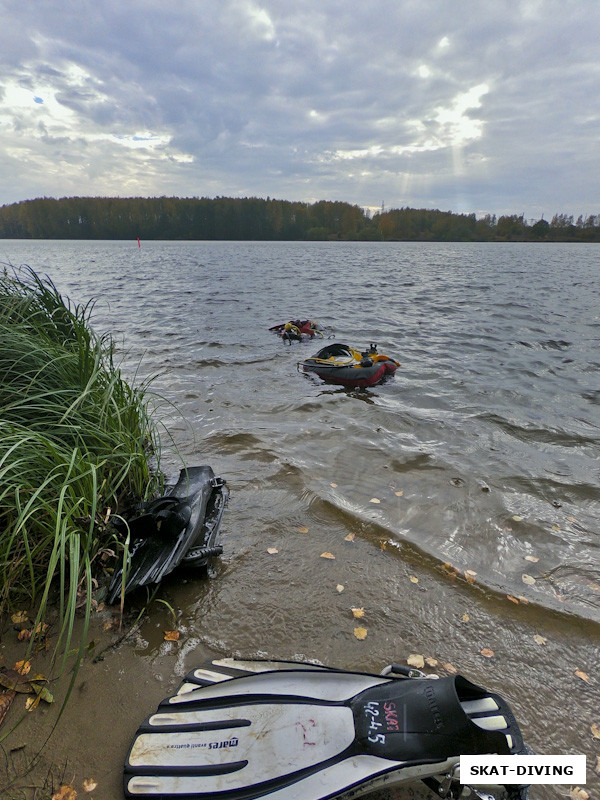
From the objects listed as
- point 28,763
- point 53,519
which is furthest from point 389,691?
point 53,519

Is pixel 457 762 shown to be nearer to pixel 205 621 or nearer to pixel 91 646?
pixel 205 621

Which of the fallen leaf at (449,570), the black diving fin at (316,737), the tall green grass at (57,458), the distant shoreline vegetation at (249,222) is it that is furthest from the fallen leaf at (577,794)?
the distant shoreline vegetation at (249,222)

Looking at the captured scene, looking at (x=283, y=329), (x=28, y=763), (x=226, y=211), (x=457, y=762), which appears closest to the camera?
(x=457, y=762)

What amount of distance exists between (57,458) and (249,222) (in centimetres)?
13870

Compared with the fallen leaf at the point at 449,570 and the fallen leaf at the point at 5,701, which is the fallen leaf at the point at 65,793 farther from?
the fallen leaf at the point at 449,570

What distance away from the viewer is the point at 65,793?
5.65ft

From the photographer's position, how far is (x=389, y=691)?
189cm

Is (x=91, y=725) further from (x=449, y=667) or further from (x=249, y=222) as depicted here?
(x=249, y=222)

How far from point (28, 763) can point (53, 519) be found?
1.12 meters

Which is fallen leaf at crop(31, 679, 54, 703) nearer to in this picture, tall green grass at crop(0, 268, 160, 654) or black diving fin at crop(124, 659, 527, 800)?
tall green grass at crop(0, 268, 160, 654)

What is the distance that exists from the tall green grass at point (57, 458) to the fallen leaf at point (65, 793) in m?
0.54

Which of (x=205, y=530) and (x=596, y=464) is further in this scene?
(x=596, y=464)
